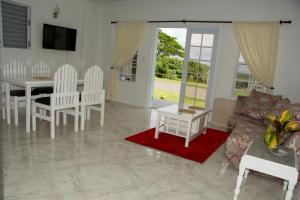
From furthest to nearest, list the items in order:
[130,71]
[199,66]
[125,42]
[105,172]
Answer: [130,71] < [125,42] < [199,66] < [105,172]

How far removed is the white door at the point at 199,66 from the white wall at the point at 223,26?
6.0 inches

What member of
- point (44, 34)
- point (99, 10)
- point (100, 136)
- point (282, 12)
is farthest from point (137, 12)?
point (100, 136)

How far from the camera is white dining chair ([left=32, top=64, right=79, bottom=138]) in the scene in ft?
11.1

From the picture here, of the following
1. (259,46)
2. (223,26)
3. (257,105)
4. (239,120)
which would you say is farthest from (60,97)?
(259,46)

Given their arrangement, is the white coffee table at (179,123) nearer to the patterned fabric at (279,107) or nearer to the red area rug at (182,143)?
the red area rug at (182,143)

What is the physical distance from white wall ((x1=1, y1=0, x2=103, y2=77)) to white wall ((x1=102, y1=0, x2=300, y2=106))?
0.37 meters

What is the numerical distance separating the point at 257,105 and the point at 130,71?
347 cm

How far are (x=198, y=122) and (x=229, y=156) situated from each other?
3.29 ft

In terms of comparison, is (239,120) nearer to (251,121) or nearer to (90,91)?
(251,121)

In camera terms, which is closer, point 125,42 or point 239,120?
point 239,120

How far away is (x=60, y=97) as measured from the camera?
11.3ft

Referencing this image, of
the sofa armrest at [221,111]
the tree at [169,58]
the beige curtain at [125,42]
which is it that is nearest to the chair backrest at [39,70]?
the beige curtain at [125,42]

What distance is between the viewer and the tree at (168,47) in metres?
9.79

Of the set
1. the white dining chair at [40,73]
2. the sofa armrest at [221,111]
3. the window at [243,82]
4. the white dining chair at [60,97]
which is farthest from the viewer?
the window at [243,82]
